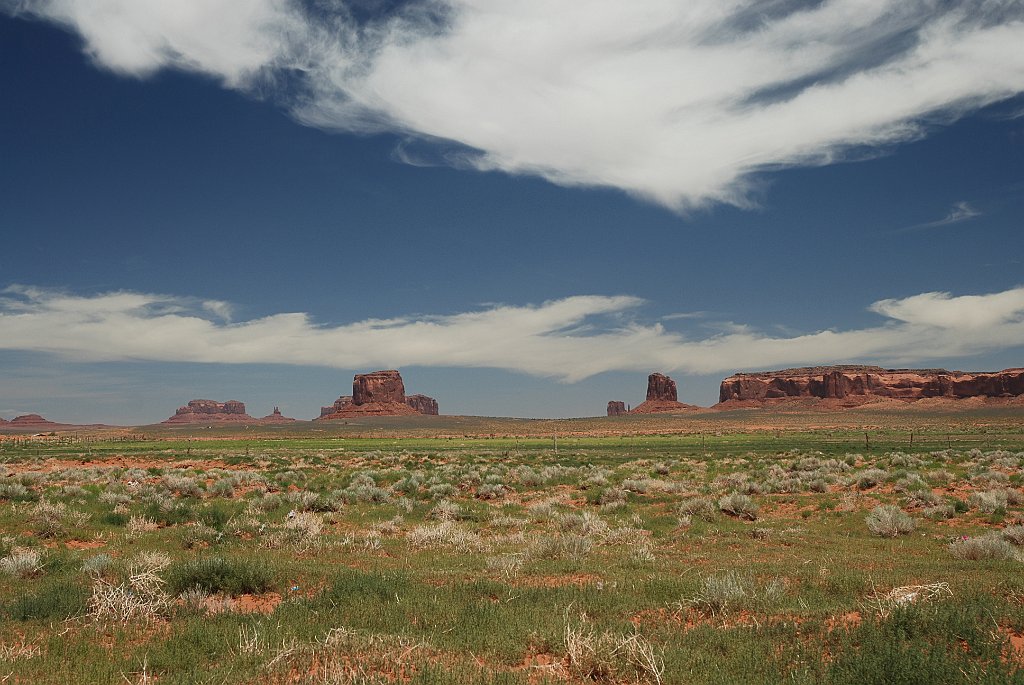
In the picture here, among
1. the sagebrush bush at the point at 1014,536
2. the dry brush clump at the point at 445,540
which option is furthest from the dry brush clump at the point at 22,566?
the sagebrush bush at the point at 1014,536

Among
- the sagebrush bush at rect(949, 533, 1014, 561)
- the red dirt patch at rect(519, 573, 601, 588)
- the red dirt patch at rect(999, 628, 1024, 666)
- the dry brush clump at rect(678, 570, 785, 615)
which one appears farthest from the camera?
the sagebrush bush at rect(949, 533, 1014, 561)

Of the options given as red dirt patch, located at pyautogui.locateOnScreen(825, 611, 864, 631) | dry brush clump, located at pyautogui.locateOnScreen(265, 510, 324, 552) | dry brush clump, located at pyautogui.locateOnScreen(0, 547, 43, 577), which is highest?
dry brush clump, located at pyautogui.locateOnScreen(0, 547, 43, 577)

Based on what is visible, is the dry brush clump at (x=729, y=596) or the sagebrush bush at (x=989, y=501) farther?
the sagebrush bush at (x=989, y=501)

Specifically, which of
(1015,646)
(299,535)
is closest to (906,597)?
(1015,646)

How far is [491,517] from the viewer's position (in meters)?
18.7

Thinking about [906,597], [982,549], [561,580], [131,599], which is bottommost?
[982,549]

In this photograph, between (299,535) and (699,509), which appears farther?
(699,509)

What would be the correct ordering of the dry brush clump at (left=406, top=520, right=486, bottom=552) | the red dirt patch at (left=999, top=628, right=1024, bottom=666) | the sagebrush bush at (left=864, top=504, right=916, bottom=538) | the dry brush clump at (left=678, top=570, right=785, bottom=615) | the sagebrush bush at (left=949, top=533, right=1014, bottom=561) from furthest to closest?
the sagebrush bush at (left=864, top=504, right=916, bottom=538)
the dry brush clump at (left=406, top=520, right=486, bottom=552)
the sagebrush bush at (left=949, top=533, right=1014, bottom=561)
the dry brush clump at (left=678, top=570, right=785, bottom=615)
the red dirt patch at (left=999, top=628, right=1024, bottom=666)

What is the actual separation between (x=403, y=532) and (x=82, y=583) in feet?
27.4

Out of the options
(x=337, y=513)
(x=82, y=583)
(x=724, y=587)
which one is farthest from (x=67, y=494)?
(x=724, y=587)

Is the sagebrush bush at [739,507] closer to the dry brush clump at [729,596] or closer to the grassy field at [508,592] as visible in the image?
the grassy field at [508,592]

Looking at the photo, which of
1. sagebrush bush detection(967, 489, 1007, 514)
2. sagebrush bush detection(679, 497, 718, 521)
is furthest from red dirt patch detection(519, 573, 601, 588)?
sagebrush bush detection(967, 489, 1007, 514)

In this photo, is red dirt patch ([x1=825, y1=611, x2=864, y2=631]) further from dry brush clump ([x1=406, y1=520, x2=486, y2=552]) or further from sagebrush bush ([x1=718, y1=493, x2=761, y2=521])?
sagebrush bush ([x1=718, y1=493, x2=761, y2=521])

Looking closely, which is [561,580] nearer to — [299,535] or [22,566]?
[299,535]
